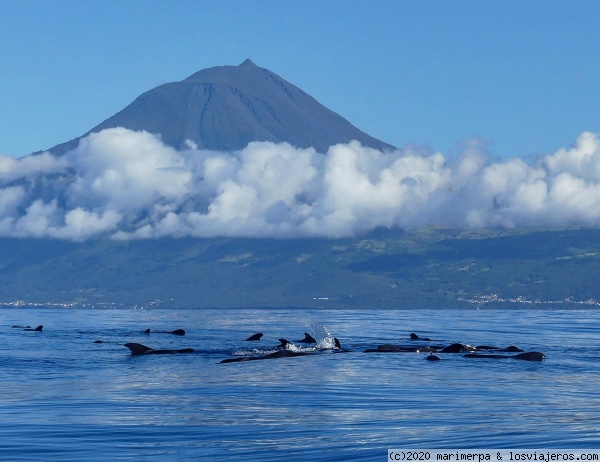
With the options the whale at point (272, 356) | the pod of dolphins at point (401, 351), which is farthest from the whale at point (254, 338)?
the whale at point (272, 356)

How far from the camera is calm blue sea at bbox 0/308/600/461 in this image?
30531 mm

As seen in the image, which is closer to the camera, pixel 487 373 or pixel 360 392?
pixel 360 392

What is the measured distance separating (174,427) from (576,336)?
6875cm

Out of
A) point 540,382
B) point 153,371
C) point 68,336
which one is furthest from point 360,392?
point 68,336

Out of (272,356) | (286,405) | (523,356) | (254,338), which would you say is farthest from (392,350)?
(286,405)

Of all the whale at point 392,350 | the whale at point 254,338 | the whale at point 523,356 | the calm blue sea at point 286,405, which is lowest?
the calm blue sea at point 286,405

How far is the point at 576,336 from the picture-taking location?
97.2 meters

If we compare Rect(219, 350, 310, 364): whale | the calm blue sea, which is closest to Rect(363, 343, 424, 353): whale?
the calm blue sea

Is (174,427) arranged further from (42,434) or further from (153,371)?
(153,371)

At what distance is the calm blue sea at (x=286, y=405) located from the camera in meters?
30.5

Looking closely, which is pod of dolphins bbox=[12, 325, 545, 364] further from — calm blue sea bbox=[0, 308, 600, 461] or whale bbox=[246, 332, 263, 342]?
whale bbox=[246, 332, 263, 342]

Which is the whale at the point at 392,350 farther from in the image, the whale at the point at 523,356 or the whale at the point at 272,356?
the whale at the point at 523,356

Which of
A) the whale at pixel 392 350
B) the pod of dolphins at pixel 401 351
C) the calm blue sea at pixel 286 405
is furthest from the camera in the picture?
the whale at pixel 392 350

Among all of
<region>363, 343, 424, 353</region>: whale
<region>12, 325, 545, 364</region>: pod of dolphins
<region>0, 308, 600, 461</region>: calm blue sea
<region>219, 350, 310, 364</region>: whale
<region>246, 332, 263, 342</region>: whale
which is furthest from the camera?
<region>246, 332, 263, 342</region>: whale
